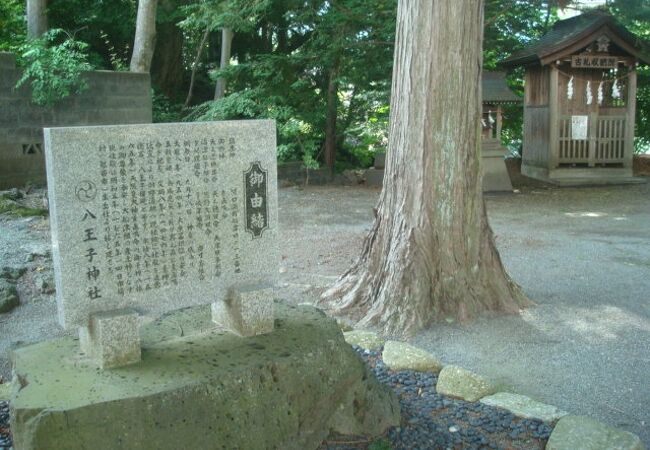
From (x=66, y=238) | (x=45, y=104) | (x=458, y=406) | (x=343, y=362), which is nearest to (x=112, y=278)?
(x=66, y=238)

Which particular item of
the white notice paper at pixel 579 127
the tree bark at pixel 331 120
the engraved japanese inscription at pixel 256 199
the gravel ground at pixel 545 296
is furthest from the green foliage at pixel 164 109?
the engraved japanese inscription at pixel 256 199

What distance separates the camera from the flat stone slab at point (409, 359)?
4.61m

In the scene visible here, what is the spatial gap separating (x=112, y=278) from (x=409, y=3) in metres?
3.55

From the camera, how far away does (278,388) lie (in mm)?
3479

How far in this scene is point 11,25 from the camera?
532 inches

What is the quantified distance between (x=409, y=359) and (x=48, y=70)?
8.84 m

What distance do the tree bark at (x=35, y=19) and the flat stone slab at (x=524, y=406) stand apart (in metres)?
11.7

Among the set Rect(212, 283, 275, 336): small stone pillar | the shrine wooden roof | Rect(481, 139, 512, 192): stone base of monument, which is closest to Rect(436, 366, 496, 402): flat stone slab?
Rect(212, 283, 275, 336): small stone pillar

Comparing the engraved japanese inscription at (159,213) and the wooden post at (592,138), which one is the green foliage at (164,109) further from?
the engraved japanese inscription at (159,213)

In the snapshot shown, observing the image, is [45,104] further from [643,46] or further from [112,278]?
[643,46]

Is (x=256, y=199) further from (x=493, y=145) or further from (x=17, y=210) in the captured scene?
(x=493, y=145)

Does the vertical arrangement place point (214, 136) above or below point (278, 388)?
above

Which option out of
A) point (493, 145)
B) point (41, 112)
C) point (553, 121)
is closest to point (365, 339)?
point (41, 112)

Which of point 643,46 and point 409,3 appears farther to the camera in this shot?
point 643,46
